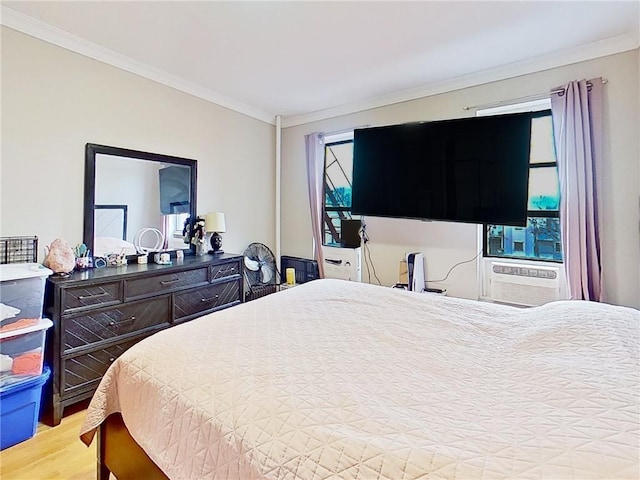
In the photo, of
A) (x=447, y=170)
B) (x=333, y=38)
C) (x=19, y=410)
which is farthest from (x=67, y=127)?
(x=447, y=170)

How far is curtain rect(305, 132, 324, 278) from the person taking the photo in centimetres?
389

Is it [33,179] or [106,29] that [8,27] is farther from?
[33,179]

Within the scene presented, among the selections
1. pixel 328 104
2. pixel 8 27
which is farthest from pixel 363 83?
pixel 8 27

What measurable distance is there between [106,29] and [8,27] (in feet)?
1.82

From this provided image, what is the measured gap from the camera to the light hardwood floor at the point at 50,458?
1.67 m

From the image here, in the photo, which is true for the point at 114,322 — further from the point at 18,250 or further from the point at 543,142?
the point at 543,142

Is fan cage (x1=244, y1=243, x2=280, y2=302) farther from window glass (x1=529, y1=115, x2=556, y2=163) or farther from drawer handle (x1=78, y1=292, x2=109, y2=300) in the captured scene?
window glass (x1=529, y1=115, x2=556, y2=163)

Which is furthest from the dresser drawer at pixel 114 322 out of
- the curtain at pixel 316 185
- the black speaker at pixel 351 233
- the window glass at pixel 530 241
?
the window glass at pixel 530 241

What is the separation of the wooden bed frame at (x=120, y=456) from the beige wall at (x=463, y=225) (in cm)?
270

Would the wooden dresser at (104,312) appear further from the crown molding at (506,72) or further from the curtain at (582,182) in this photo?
the curtain at (582,182)

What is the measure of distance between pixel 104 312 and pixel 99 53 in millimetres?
1942

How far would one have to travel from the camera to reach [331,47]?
2486 millimetres

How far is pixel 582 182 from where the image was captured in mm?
2439

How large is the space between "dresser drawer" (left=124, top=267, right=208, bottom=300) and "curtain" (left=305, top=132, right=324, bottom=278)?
1.38m
